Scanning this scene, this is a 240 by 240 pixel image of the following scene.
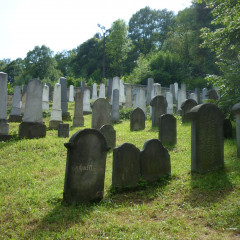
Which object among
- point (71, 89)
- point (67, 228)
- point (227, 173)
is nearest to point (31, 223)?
point (67, 228)

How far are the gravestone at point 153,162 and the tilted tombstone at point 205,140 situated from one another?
0.70m

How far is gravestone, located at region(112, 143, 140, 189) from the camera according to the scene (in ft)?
18.1

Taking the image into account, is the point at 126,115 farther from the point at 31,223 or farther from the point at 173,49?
the point at 173,49

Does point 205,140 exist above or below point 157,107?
below

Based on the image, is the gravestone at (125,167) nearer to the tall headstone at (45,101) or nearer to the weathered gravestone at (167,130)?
the weathered gravestone at (167,130)

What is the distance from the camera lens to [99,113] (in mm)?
11422

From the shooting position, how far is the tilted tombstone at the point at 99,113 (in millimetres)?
11359

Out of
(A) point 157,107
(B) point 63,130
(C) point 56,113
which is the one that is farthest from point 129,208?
(C) point 56,113

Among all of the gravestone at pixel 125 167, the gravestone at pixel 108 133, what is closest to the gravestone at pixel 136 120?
the gravestone at pixel 108 133

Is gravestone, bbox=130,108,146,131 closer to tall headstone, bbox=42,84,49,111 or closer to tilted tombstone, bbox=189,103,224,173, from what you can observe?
tilted tombstone, bbox=189,103,224,173

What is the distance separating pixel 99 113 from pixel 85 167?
657cm

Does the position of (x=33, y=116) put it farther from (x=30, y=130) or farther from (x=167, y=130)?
(x=167, y=130)

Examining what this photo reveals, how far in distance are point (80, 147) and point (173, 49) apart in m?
40.9

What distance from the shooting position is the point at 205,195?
5004mm
